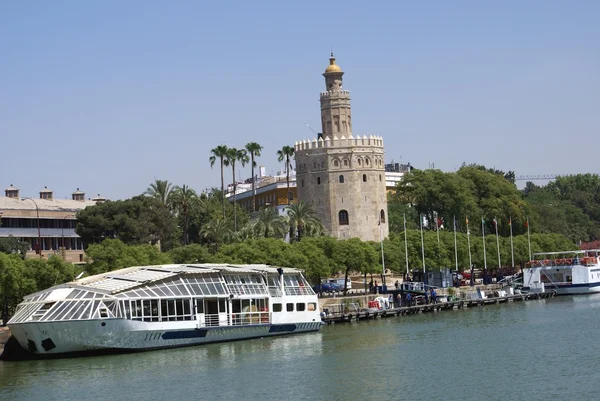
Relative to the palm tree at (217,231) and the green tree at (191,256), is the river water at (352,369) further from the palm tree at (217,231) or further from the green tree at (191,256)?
the palm tree at (217,231)

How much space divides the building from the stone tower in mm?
24949

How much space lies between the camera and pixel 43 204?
110 metres

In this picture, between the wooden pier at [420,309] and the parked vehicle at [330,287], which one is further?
the parked vehicle at [330,287]

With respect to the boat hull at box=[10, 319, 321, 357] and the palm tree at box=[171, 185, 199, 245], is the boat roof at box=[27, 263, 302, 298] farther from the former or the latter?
the palm tree at box=[171, 185, 199, 245]

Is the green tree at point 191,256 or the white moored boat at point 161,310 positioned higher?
the green tree at point 191,256

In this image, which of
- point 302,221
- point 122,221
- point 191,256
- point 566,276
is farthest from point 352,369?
A: point 566,276

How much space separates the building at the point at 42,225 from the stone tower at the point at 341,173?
24.9 m

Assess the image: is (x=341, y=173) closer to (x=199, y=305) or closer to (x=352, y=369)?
(x=199, y=305)

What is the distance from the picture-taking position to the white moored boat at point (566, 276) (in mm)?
104375

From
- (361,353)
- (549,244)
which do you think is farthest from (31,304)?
(549,244)

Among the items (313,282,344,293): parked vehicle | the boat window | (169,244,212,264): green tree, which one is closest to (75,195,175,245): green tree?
(169,244,212,264): green tree

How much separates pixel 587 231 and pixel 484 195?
47683mm

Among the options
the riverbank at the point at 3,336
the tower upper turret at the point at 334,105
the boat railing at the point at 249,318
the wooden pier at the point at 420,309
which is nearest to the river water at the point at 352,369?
the boat railing at the point at 249,318

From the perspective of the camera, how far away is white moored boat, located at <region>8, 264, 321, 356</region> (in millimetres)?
58969
